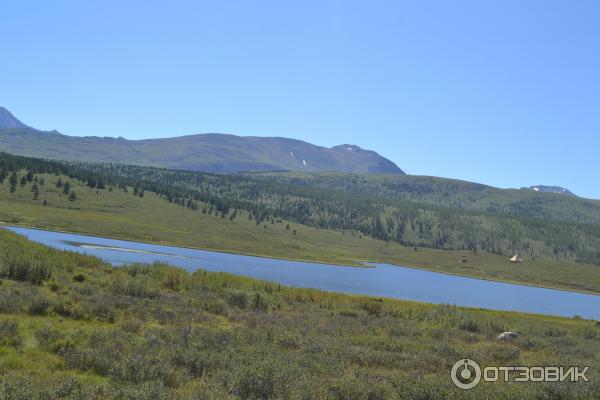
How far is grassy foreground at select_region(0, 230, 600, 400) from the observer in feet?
46.4

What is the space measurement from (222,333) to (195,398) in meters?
Result: 8.99

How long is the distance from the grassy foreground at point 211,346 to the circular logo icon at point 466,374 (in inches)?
17.9

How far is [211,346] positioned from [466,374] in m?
10.1

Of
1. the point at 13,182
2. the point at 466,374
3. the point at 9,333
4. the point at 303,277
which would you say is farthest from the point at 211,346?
the point at 13,182

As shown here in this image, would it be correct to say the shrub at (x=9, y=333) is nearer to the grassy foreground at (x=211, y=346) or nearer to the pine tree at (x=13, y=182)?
the grassy foreground at (x=211, y=346)

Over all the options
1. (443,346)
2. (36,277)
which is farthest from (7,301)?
(443,346)

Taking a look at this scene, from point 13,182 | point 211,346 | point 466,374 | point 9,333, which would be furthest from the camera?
point 13,182

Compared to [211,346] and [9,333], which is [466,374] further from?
[9,333]

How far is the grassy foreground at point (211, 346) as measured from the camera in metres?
14.1

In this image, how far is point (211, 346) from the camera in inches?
740

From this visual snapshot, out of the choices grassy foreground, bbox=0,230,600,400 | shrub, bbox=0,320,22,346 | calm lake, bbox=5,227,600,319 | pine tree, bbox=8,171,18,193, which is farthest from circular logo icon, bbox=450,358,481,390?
pine tree, bbox=8,171,18,193

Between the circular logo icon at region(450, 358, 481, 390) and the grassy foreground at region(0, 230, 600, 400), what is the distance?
0.45 meters

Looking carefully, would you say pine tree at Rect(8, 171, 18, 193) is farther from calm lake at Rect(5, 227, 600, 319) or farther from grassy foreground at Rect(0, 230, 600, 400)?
grassy foreground at Rect(0, 230, 600, 400)

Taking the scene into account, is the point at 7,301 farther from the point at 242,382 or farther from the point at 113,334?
the point at 242,382
